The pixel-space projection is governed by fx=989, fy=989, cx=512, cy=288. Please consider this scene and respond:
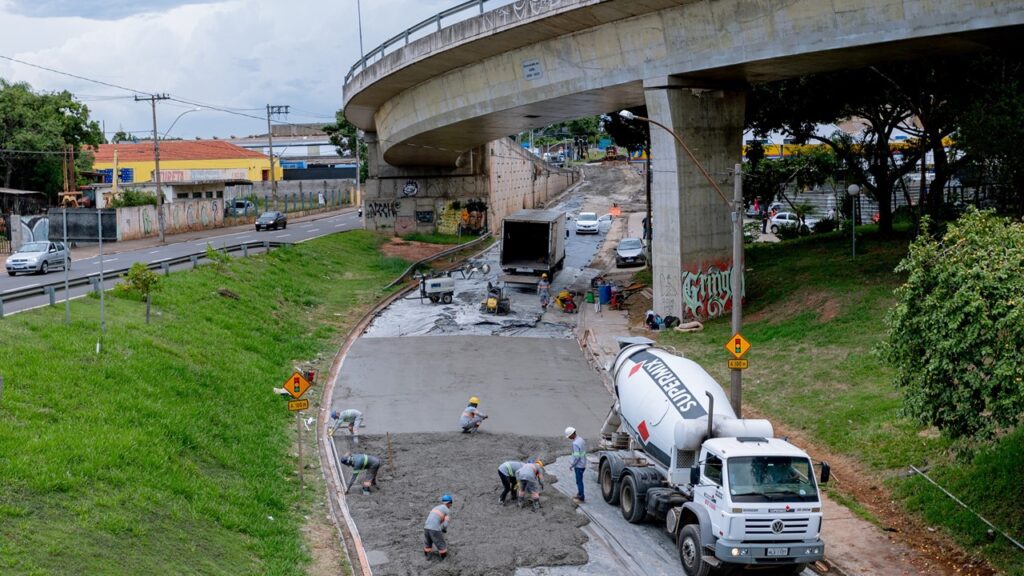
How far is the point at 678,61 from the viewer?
114 ft

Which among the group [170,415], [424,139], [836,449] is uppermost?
[424,139]

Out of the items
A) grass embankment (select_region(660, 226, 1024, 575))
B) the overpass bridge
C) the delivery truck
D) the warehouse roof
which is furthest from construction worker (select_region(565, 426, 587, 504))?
the warehouse roof

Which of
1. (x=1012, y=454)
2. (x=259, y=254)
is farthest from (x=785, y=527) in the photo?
(x=259, y=254)

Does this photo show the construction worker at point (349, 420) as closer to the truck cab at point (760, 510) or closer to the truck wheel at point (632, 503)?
the truck wheel at point (632, 503)

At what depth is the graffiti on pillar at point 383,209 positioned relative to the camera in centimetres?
7294

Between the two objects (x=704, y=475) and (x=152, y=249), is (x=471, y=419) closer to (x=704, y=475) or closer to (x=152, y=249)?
(x=704, y=475)

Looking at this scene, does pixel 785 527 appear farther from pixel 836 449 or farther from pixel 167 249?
pixel 167 249

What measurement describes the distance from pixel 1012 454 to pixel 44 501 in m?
17.2

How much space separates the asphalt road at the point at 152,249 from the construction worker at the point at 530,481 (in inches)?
564

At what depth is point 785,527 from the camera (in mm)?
15773

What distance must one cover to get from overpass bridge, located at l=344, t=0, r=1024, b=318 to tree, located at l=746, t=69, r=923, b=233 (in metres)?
7.77

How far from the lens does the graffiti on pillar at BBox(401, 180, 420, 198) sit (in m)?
72.8

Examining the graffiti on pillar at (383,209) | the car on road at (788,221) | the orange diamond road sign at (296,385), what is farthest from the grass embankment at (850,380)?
the graffiti on pillar at (383,209)

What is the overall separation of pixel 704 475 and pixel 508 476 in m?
4.38
